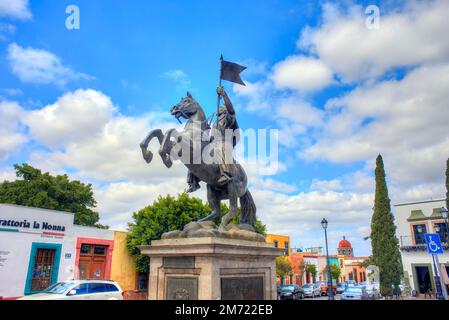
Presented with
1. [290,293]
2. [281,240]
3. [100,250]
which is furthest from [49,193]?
[281,240]

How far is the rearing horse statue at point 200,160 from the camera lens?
18.0 ft

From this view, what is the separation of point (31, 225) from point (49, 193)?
1297 cm

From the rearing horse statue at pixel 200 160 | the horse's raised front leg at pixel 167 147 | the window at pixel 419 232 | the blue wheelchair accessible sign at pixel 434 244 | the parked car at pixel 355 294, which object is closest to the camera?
the horse's raised front leg at pixel 167 147

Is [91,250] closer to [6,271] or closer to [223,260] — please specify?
[6,271]

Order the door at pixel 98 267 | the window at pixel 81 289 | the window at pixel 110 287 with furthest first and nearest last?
1. the door at pixel 98 267
2. the window at pixel 110 287
3. the window at pixel 81 289

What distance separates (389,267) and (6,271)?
27.6 m

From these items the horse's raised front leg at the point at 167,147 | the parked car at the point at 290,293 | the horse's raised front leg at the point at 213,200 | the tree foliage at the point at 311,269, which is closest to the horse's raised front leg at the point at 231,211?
the horse's raised front leg at the point at 213,200

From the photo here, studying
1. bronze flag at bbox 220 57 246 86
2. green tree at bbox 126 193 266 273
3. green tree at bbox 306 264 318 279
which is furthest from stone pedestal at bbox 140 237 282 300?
green tree at bbox 306 264 318 279

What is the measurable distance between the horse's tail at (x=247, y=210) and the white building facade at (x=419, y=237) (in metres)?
28.0

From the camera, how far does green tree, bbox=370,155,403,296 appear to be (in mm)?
28281

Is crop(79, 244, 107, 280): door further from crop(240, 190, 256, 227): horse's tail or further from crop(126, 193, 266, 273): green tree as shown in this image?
crop(240, 190, 256, 227): horse's tail

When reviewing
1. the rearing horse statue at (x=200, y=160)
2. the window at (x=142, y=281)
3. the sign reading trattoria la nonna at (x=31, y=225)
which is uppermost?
the sign reading trattoria la nonna at (x=31, y=225)

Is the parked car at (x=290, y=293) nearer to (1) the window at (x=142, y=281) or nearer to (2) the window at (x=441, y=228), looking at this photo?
(1) the window at (x=142, y=281)
